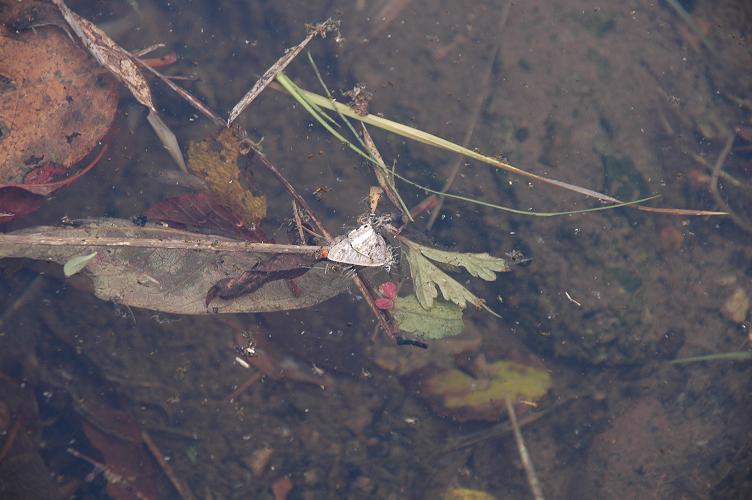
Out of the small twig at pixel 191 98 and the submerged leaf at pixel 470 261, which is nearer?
Answer: the submerged leaf at pixel 470 261

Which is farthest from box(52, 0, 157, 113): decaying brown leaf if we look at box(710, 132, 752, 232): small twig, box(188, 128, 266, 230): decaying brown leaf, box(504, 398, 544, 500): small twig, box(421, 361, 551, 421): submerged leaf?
box(710, 132, 752, 232): small twig

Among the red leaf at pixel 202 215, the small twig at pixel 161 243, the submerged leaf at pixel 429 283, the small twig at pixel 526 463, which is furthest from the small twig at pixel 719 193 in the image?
the red leaf at pixel 202 215

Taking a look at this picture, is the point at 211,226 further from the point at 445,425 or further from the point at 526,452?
the point at 526,452

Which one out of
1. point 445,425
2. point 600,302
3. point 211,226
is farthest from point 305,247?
point 600,302

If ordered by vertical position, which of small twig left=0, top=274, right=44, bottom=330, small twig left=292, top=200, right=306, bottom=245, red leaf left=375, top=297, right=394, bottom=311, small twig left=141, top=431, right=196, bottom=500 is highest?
small twig left=292, top=200, right=306, bottom=245

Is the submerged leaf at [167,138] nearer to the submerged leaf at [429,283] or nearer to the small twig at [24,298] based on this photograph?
the small twig at [24,298]

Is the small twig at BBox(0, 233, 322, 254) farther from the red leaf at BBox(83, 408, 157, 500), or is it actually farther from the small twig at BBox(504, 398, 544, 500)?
the small twig at BBox(504, 398, 544, 500)
